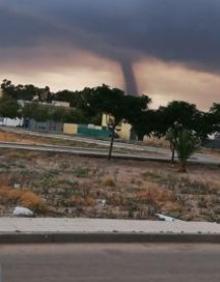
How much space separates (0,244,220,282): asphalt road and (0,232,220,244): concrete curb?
29 cm

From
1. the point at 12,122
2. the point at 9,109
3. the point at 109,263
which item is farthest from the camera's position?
the point at 12,122

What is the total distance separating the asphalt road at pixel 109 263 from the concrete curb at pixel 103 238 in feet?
0.95

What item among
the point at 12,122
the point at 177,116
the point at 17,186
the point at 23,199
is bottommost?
the point at 12,122

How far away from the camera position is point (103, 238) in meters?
12.1

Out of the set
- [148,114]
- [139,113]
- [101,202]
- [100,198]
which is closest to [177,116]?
[148,114]

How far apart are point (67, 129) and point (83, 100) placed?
9669 cm

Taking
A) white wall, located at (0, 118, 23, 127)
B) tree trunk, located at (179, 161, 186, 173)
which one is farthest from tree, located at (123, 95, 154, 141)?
white wall, located at (0, 118, 23, 127)

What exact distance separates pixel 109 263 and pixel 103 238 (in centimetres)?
200

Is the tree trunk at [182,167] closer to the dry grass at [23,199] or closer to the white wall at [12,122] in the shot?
the dry grass at [23,199]

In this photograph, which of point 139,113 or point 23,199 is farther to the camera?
point 139,113

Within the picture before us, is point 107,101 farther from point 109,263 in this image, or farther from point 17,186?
point 109,263

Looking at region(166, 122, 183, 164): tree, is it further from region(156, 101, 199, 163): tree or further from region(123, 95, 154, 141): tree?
region(123, 95, 154, 141): tree

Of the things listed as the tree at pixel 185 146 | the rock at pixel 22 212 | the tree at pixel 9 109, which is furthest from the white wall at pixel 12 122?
the rock at pixel 22 212

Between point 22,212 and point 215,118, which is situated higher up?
point 215,118
